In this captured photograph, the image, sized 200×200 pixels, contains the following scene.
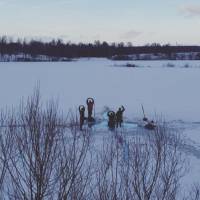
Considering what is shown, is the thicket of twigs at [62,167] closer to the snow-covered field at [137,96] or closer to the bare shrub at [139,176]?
the bare shrub at [139,176]

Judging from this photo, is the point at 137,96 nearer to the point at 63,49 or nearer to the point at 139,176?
the point at 139,176

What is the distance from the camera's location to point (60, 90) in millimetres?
29281

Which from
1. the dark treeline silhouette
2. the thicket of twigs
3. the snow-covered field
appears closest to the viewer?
the thicket of twigs

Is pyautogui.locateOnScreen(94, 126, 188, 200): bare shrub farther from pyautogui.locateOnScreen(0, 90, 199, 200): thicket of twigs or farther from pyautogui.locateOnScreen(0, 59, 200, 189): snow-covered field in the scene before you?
pyautogui.locateOnScreen(0, 59, 200, 189): snow-covered field

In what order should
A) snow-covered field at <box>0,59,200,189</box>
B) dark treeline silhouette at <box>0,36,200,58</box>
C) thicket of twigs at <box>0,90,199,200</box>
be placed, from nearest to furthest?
thicket of twigs at <box>0,90,199,200</box> < snow-covered field at <box>0,59,200,189</box> < dark treeline silhouette at <box>0,36,200,58</box>

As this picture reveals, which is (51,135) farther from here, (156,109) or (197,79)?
(197,79)

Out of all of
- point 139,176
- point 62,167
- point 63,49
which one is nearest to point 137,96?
point 139,176

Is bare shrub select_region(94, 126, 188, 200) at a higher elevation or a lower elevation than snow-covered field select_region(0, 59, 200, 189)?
higher

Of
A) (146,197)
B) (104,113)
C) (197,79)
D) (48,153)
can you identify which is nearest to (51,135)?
(48,153)

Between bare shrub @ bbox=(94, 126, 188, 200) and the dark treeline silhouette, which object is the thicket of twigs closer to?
bare shrub @ bbox=(94, 126, 188, 200)

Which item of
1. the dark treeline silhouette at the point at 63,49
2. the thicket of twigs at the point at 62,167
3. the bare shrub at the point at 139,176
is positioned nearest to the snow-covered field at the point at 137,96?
the bare shrub at the point at 139,176

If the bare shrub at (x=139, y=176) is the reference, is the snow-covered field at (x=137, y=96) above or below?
below

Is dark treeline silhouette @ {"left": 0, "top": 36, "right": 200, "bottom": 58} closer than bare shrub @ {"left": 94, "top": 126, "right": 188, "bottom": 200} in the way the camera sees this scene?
No

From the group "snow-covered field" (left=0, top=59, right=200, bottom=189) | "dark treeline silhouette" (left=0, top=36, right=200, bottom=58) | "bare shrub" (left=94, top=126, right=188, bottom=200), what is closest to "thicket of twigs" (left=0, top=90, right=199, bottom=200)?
"bare shrub" (left=94, top=126, right=188, bottom=200)
